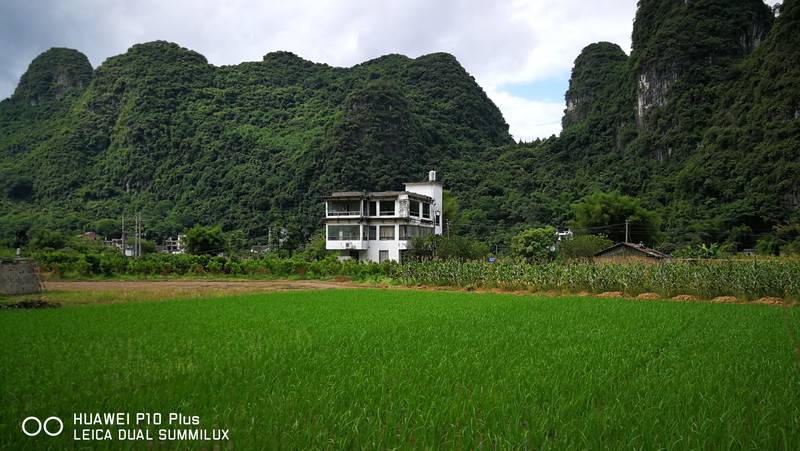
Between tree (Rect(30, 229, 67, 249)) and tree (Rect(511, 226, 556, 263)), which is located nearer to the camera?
tree (Rect(30, 229, 67, 249))

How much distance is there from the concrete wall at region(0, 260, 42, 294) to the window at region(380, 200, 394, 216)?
89.5 ft

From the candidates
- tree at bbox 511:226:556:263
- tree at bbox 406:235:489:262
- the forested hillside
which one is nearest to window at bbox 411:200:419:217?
tree at bbox 406:235:489:262

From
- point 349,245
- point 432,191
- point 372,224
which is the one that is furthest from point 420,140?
point 349,245

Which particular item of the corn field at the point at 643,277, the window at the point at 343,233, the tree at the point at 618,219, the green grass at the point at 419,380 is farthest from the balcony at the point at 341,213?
the green grass at the point at 419,380

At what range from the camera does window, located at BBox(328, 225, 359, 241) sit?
41.8 meters

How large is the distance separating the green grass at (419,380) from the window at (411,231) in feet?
102

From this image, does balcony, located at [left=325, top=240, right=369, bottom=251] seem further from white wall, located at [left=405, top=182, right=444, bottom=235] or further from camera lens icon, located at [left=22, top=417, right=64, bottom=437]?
camera lens icon, located at [left=22, top=417, right=64, bottom=437]

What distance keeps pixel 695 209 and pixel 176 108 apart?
3588 inches

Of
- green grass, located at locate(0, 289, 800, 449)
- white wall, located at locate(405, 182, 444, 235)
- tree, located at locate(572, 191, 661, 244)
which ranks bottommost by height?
green grass, located at locate(0, 289, 800, 449)

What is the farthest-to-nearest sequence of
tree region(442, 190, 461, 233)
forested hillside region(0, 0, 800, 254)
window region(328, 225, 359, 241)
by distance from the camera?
forested hillside region(0, 0, 800, 254)
tree region(442, 190, 461, 233)
window region(328, 225, 359, 241)

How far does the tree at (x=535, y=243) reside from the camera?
142 ft

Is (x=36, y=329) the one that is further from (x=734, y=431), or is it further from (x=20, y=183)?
(x=20, y=183)

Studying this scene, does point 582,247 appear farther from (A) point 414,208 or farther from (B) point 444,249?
(A) point 414,208

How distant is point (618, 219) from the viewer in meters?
46.4
